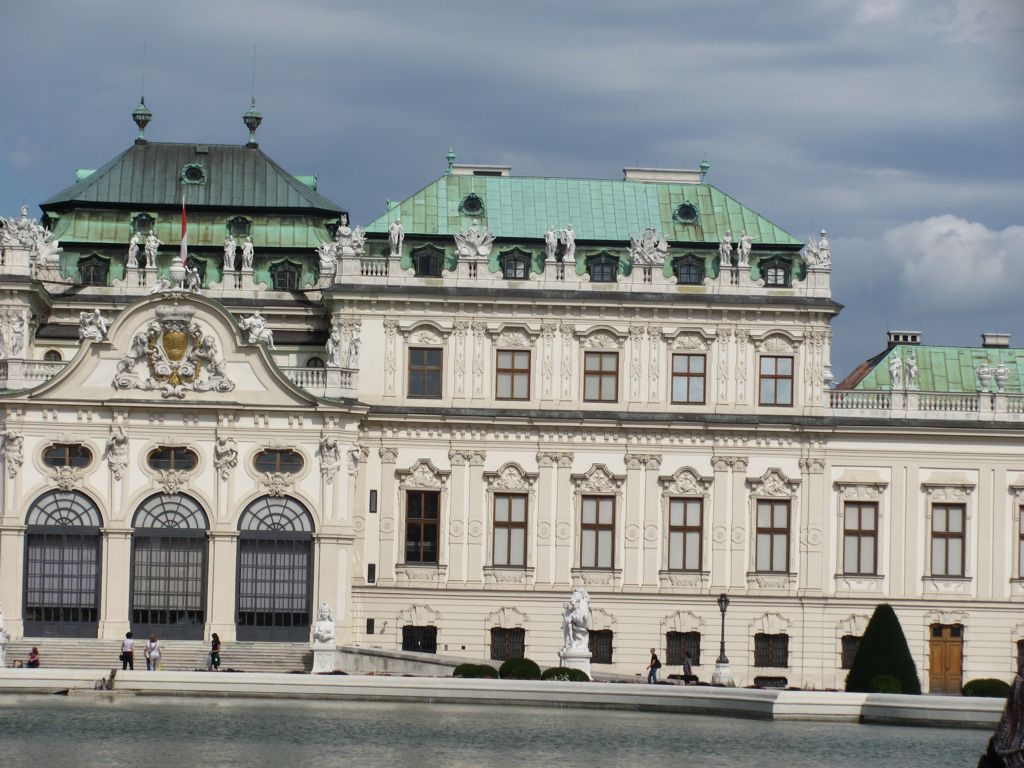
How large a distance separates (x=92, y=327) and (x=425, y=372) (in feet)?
36.4

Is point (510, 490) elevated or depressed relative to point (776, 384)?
depressed

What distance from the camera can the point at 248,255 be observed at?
78.8 metres

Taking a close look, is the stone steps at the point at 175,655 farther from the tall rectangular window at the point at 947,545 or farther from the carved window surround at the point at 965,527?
the tall rectangular window at the point at 947,545

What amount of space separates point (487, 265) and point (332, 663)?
618 inches

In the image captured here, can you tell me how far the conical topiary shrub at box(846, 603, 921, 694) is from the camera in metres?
63.2

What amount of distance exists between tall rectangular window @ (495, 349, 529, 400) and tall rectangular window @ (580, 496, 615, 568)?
4.16 m

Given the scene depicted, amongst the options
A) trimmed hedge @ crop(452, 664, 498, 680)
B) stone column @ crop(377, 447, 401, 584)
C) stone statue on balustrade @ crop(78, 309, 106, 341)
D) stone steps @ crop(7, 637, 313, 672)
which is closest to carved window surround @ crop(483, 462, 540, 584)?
stone column @ crop(377, 447, 401, 584)

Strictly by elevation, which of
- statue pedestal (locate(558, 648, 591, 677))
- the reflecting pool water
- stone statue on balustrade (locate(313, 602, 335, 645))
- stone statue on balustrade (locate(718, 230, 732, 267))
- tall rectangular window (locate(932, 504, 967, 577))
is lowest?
the reflecting pool water

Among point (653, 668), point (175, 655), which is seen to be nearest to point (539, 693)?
point (653, 668)

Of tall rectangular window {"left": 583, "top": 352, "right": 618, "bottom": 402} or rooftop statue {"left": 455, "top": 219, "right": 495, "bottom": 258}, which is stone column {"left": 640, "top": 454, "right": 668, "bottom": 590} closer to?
tall rectangular window {"left": 583, "top": 352, "right": 618, "bottom": 402}

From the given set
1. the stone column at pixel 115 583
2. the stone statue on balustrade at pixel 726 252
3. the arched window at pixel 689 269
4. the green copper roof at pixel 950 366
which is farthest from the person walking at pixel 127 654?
the green copper roof at pixel 950 366

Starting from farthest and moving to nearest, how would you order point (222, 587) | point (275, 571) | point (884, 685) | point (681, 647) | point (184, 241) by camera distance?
point (681, 647), point (184, 241), point (275, 571), point (222, 587), point (884, 685)

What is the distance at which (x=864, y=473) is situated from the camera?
77.3 m

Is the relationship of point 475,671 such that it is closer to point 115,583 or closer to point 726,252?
point 115,583
